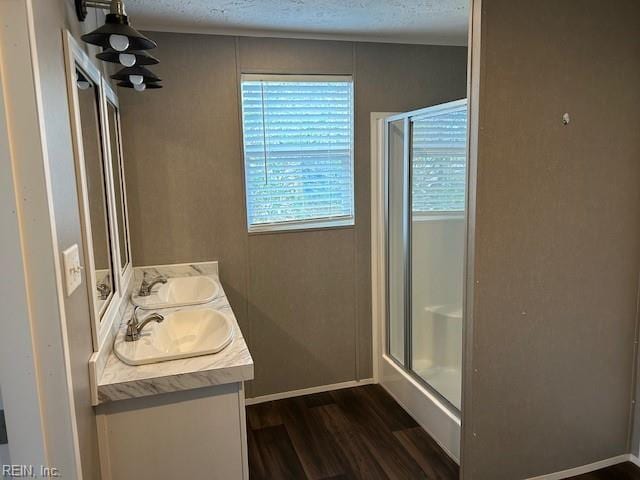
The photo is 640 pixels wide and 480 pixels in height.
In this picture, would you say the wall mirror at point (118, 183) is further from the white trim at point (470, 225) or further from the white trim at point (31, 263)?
the white trim at point (470, 225)

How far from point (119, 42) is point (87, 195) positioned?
509 millimetres

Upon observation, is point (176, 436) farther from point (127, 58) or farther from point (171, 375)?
point (127, 58)

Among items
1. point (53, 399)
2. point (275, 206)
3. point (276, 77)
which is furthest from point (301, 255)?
point (53, 399)

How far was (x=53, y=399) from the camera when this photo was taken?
112cm

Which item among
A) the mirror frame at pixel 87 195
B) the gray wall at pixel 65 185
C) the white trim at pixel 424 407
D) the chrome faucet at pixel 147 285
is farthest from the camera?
the chrome faucet at pixel 147 285

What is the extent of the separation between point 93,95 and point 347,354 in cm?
224

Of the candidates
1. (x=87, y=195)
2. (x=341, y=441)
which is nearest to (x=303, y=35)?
(x=87, y=195)

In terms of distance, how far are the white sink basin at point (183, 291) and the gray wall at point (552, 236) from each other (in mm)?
1429

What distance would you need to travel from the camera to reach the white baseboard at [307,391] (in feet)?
10.1

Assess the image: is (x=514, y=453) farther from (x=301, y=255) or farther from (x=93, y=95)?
(x=93, y=95)

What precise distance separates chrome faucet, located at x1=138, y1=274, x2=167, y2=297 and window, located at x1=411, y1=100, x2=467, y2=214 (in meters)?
1.58

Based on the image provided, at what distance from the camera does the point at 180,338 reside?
2.15 m

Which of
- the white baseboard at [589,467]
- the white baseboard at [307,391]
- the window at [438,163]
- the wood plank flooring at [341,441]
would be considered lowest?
the wood plank flooring at [341,441]

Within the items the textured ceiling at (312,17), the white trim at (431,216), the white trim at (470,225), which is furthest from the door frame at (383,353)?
the textured ceiling at (312,17)
